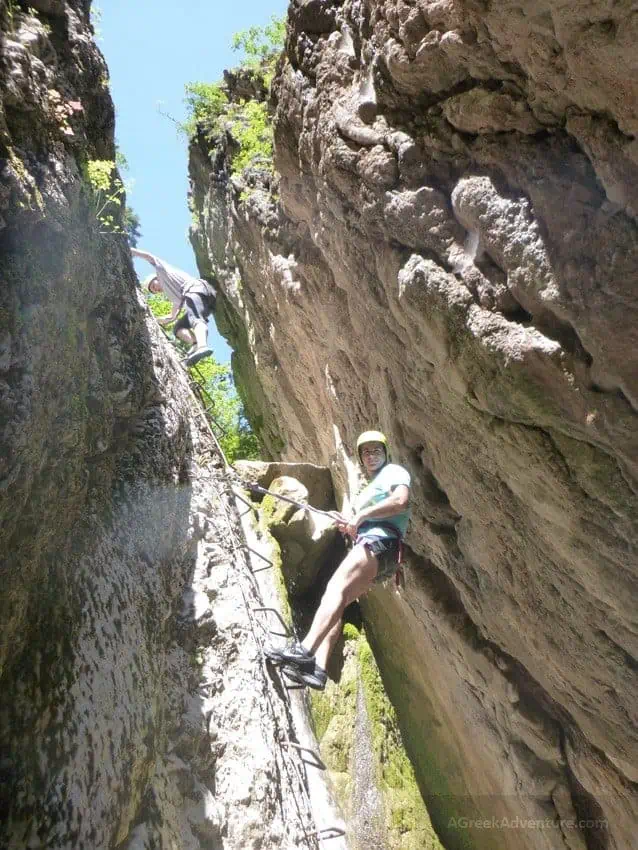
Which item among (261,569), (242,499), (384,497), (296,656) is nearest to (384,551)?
(384,497)

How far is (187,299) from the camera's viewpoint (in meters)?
9.70

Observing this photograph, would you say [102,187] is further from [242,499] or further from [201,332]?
[201,332]

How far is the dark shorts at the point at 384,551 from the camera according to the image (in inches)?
212

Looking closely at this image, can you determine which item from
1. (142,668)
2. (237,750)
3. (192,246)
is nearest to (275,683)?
(237,750)

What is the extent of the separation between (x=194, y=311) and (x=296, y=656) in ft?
19.1

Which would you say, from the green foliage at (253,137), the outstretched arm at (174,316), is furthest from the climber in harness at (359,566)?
the green foliage at (253,137)

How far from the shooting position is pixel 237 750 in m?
4.81

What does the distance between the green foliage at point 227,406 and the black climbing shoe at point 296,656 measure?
12032mm

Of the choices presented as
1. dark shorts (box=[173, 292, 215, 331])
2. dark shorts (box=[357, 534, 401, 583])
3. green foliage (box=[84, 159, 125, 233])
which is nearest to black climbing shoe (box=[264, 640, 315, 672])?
dark shorts (box=[357, 534, 401, 583])

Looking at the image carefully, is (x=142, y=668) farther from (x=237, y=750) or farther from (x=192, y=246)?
(x=192, y=246)

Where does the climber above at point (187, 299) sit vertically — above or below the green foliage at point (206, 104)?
A: below

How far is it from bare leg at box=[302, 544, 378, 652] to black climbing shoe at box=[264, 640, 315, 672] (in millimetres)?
52

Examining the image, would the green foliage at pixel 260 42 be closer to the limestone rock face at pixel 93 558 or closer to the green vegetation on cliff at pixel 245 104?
the green vegetation on cliff at pixel 245 104

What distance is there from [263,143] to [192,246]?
5.86 m
